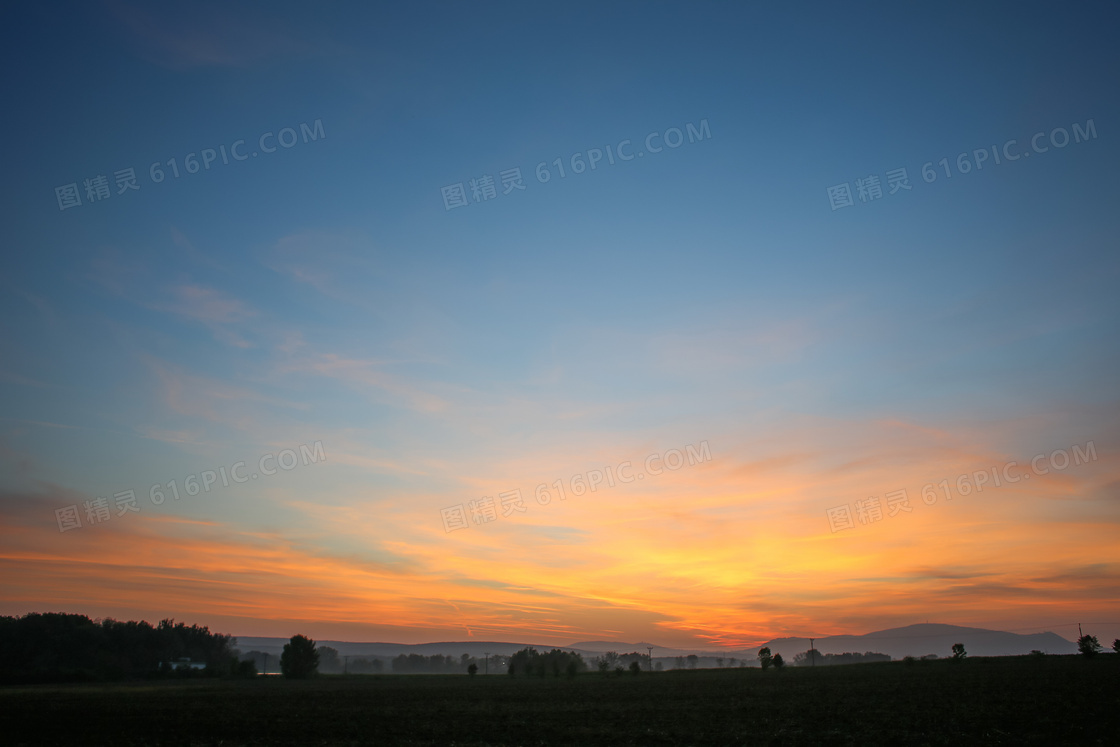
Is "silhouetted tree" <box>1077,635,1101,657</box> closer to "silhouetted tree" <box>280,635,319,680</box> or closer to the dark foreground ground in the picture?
the dark foreground ground

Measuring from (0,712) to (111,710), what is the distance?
5338mm

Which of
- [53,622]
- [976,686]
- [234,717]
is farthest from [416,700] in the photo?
[53,622]

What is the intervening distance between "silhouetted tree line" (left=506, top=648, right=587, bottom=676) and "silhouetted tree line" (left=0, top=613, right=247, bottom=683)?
134 feet

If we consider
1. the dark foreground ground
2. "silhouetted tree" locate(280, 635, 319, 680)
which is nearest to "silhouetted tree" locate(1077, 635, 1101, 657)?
the dark foreground ground

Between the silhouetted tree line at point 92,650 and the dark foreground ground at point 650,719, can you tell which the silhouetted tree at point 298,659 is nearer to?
the silhouetted tree line at point 92,650

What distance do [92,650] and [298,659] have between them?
36364 mm

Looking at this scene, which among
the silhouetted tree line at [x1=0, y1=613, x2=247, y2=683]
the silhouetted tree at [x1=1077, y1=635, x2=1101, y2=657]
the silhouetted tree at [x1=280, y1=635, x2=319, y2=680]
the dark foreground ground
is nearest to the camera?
the dark foreground ground

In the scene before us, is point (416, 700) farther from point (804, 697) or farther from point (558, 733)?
point (804, 697)

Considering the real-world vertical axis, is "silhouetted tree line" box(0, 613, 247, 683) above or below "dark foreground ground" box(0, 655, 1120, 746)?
below

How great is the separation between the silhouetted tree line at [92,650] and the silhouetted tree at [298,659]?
5.07 m

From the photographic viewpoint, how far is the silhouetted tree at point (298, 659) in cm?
9600

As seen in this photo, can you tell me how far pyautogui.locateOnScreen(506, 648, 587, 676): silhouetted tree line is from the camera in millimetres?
86938

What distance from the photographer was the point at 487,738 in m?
23.9

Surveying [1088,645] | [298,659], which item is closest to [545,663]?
[298,659]
